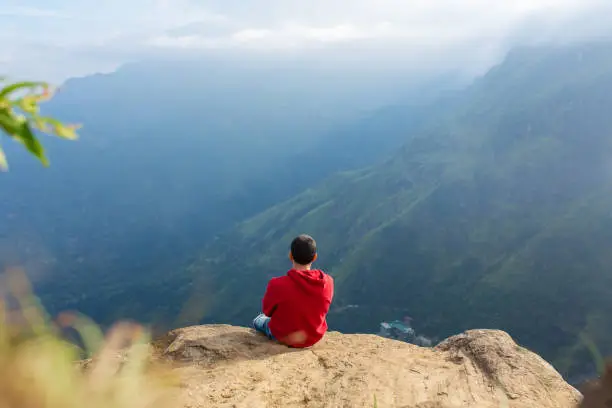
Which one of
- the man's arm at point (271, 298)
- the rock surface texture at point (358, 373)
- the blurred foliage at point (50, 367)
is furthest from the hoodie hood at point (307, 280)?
the blurred foliage at point (50, 367)

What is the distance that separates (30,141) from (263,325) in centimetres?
837

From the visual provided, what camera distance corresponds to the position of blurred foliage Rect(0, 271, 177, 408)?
202 cm

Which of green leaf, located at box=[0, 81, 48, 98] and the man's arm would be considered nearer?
green leaf, located at box=[0, 81, 48, 98]

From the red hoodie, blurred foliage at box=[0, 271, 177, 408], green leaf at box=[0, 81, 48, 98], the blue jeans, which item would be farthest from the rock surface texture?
green leaf at box=[0, 81, 48, 98]

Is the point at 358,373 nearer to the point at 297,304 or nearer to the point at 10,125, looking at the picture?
the point at 297,304

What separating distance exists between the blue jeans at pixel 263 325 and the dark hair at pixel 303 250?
1.68 m

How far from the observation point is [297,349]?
29.5ft

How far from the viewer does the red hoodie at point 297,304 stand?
9039mm

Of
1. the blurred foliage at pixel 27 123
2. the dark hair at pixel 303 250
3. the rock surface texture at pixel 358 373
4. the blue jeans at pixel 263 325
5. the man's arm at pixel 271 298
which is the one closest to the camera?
the blurred foliage at pixel 27 123

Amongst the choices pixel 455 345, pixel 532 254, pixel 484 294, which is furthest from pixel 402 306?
pixel 455 345

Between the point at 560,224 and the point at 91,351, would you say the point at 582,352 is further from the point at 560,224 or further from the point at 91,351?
the point at 91,351

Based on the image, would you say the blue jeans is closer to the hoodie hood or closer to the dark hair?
the hoodie hood

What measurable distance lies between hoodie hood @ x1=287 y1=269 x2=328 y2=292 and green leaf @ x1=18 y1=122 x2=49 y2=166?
722 cm

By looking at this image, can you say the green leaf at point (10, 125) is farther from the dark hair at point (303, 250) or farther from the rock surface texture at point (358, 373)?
the dark hair at point (303, 250)
